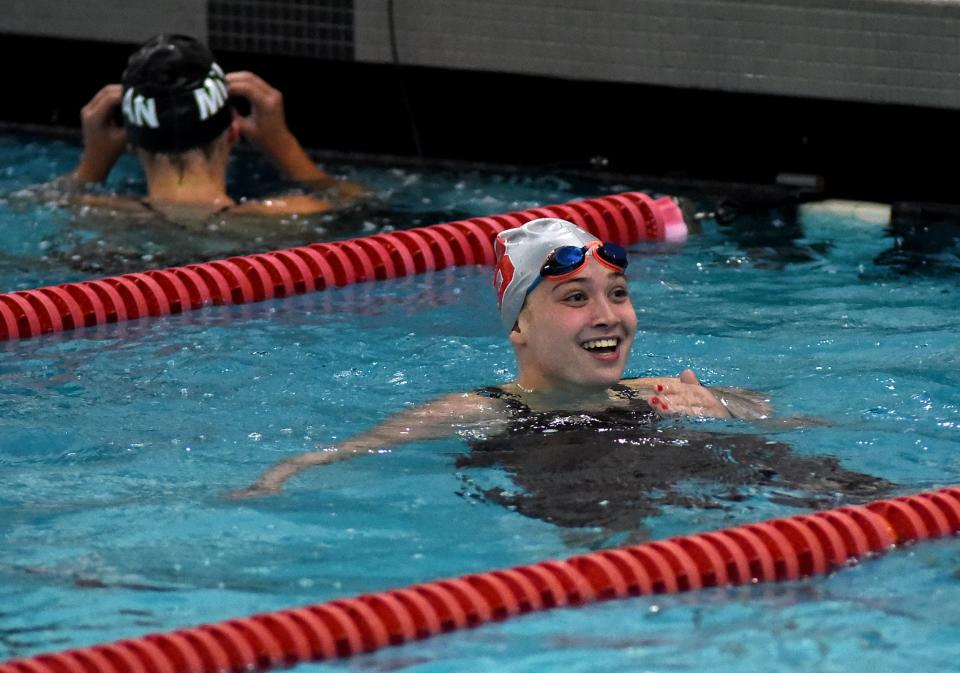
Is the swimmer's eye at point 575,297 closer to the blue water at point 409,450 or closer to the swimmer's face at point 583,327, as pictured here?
the swimmer's face at point 583,327

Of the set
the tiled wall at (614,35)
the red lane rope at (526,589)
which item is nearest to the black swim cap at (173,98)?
the tiled wall at (614,35)

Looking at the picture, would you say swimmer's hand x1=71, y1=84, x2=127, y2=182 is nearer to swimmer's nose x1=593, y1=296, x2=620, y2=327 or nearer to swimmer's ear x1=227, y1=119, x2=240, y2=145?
swimmer's ear x1=227, y1=119, x2=240, y2=145

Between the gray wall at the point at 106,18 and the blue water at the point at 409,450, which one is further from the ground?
the gray wall at the point at 106,18

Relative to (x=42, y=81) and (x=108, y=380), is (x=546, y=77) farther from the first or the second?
(x=108, y=380)

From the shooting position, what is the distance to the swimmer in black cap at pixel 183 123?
23.0 ft

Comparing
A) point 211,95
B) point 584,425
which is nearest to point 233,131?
point 211,95

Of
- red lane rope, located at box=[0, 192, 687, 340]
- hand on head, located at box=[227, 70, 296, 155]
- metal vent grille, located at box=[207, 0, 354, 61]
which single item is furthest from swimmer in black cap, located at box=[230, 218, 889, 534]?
metal vent grille, located at box=[207, 0, 354, 61]

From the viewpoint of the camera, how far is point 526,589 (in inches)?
145

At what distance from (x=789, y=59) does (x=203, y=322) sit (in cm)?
311

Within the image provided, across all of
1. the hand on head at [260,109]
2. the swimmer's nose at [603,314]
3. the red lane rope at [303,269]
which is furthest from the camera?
the hand on head at [260,109]

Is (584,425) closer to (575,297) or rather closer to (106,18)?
(575,297)

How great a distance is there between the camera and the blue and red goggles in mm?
4570

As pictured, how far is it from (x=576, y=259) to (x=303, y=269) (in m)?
2.20

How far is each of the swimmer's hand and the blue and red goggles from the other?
11.1 feet
